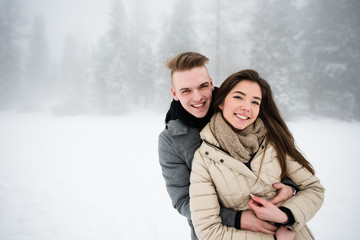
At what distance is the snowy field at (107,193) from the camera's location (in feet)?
12.7

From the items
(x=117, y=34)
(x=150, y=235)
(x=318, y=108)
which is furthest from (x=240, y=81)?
(x=117, y=34)

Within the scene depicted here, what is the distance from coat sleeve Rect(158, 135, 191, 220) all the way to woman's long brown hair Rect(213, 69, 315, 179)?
729 mm

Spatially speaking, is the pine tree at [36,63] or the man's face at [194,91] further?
the pine tree at [36,63]

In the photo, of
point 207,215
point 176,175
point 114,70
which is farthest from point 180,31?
point 207,215

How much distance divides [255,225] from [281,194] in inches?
15.2

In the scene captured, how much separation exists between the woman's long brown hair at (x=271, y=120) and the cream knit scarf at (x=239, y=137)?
11 cm

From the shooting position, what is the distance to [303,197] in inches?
61.9

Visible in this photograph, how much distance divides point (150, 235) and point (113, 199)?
188 cm

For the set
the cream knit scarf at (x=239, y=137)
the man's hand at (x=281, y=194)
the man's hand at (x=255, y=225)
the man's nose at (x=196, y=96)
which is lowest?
the man's hand at (x=255, y=225)

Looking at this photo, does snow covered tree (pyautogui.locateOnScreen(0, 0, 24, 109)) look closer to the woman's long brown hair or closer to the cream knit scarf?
the woman's long brown hair

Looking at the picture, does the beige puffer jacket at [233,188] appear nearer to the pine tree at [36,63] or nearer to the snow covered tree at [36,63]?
the pine tree at [36,63]

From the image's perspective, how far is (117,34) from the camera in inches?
910

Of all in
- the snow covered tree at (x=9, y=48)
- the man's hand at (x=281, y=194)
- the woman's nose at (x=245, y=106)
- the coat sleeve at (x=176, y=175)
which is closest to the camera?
the man's hand at (x=281, y=194)

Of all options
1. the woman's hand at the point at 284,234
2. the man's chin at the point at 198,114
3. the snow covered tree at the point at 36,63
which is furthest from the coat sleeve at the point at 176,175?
the snow covered tree at the point at 36,63
